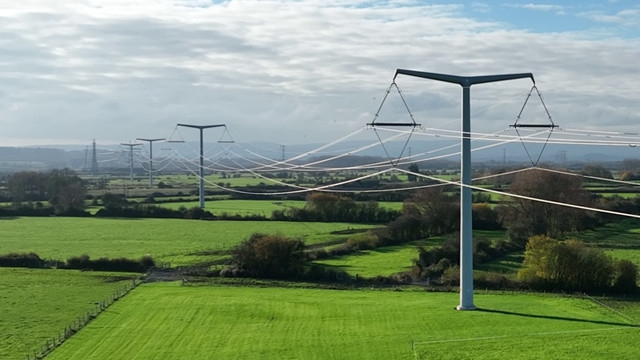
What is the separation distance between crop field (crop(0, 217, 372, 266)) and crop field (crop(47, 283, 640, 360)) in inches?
660

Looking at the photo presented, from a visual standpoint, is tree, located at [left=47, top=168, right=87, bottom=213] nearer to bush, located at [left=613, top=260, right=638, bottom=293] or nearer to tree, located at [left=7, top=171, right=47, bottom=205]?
tree, located at [left=7, top=171, right=47, bottom=205]

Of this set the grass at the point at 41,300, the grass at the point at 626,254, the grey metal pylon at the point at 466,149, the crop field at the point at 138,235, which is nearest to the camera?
the grass at the point at 41,300

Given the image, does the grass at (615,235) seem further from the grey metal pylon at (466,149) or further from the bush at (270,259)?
the grey metal pylon at (466,149)

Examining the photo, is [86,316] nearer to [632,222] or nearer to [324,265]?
[324,265]

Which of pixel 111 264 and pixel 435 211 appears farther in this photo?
pixel 435 211

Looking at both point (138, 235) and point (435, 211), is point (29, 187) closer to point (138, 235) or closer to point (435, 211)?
point (138, 235)

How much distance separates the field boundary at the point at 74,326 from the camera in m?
28.6

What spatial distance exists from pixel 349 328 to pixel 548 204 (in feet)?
126

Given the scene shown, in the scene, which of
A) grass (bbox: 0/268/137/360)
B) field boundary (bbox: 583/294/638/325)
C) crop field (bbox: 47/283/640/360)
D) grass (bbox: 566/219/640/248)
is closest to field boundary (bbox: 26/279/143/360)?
grass (bbox: 0/268/137/360)

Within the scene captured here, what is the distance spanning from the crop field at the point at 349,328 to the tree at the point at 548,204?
25514mm

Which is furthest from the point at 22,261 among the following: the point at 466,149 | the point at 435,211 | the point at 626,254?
the point at 626,254

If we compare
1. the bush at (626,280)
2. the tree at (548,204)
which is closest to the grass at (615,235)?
the tree at (548,204)

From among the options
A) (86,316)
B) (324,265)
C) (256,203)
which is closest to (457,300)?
(324,265)

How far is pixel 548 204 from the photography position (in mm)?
65500
